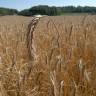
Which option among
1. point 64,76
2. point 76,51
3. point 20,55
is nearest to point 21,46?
point 20,55

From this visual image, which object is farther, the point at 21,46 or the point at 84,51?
the point at 21,46

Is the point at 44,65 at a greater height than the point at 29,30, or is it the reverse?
the point at 29,30

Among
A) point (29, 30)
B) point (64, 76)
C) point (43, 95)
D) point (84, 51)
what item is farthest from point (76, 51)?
point (29, 30)

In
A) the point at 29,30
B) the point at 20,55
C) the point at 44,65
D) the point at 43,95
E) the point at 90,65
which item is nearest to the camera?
the point at 29,30

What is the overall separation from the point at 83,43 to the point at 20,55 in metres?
0.29

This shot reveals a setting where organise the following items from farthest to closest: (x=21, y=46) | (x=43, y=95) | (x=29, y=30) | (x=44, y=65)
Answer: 1. (x=21, y=46)
2. (x=44, y=65)
3. (x=43, y=95)
4. (x=29, y=30)

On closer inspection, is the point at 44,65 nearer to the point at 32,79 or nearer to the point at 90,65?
the point at 32,79

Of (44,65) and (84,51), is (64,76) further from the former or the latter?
(84,51)

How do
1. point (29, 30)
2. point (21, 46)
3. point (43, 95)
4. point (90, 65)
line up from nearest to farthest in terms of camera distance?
point (29, 30)
point (43, 95)
point (90, 65)
point (21, 46)

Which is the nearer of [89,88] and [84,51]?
[89,88]

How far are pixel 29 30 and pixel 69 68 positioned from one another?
1.23 ft

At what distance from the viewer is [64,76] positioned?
0.95m

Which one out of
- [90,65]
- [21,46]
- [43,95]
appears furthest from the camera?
[21,46]

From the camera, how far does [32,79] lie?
0.96 m
